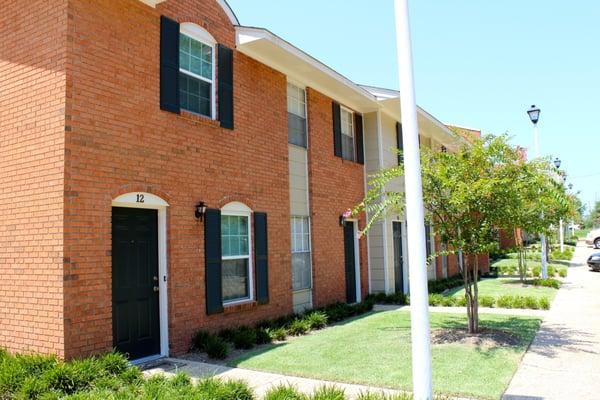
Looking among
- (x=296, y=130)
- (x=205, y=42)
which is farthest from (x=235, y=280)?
(x=205, y=42)

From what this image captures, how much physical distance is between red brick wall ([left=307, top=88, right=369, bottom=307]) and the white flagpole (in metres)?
7.62

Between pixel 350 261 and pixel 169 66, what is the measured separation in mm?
Answer: 7812

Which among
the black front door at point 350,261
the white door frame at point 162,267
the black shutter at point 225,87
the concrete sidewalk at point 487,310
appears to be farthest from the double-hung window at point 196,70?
the concrete sidewalk at point 487,310

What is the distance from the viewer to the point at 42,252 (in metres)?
6.72

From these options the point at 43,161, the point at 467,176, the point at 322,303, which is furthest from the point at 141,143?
the point at 322,303

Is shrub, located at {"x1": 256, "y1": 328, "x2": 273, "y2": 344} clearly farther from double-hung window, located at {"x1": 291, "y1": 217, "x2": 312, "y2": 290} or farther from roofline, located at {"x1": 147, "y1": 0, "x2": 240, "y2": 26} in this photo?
roofline, located at {"x1": 147, "y1": 0, "x2": 240, "y2": 26}

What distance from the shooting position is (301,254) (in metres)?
11.8

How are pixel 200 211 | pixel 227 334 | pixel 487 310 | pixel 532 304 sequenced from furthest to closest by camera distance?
1. pixel 532 304
2. pixel 487 310
3. pixel 227 334
4. pixel 200 211

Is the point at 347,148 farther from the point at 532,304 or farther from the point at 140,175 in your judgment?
the point at 140,175

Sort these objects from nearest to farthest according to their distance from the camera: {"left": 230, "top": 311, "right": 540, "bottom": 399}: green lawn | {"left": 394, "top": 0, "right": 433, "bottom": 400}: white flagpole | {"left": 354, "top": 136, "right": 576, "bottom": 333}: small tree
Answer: {"left": 394, "top": 0, "right": 433, "bottom": 400}: white flagpole
{"left": 230, "top": 311, "right": 540, "bottom": 399}: green lawn
{"left": 354, "top": 136, "right": 576, "bottom": 333}: small tree

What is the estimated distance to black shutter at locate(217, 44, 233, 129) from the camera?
936 centimetres

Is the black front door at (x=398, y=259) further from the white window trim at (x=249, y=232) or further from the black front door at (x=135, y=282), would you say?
the black front door at (x=135, y=282)

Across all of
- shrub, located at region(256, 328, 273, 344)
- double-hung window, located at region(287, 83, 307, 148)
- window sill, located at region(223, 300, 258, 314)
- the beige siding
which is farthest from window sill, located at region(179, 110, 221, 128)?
shrub, located at region(256, 328, 273, 344)

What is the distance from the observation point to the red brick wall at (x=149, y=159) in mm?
6730
